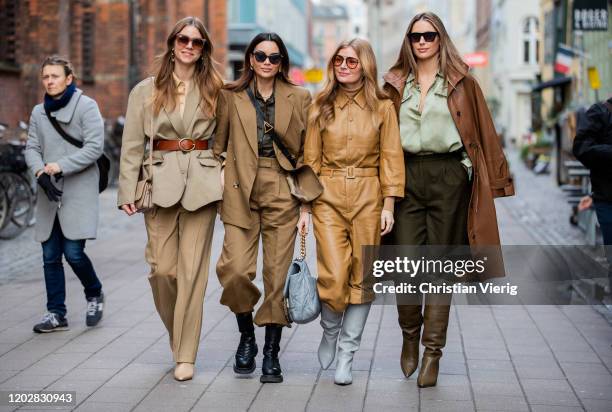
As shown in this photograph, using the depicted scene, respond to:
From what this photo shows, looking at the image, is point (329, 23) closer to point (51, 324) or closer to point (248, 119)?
point (51, 324)

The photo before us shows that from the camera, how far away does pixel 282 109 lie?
5.99 meters

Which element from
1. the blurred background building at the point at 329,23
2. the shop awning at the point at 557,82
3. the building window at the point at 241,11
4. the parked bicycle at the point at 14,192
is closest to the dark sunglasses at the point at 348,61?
the parked bicycle at the point at 14,192

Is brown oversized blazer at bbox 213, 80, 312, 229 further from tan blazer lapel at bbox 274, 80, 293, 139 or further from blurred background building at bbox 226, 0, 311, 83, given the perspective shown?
blurred background building at bbox 226, 0, 311, 83

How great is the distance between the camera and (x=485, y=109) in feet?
19.2

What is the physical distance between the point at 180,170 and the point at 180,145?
143 millimetres

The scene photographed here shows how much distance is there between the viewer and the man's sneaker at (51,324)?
7395 mm

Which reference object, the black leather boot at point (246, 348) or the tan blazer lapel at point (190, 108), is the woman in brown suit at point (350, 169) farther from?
the tan blazer lapel at point (190, 108)

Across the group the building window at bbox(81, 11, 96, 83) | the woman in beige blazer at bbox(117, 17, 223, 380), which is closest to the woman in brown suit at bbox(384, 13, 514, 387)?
the woman in beige blazer at bbox(117, 17, 223, 380)

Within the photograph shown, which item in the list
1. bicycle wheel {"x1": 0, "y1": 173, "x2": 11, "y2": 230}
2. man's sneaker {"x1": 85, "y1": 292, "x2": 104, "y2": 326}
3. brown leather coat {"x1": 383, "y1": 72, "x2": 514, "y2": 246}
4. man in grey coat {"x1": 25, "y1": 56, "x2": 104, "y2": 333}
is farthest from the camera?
bicycle wheel {"x1": 0, "y1": 173, "x2": 11, "y2": 230}

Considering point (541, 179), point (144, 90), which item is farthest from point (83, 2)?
point (144, 90)

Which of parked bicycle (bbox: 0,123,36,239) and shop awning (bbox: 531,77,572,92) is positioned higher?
shop awning (bbox: 531,77,572,92)

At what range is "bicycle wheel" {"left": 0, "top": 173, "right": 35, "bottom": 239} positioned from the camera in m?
13.5

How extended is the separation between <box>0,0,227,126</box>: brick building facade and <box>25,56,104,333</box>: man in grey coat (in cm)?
457

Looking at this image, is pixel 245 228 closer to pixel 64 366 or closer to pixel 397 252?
pixel 397 252
